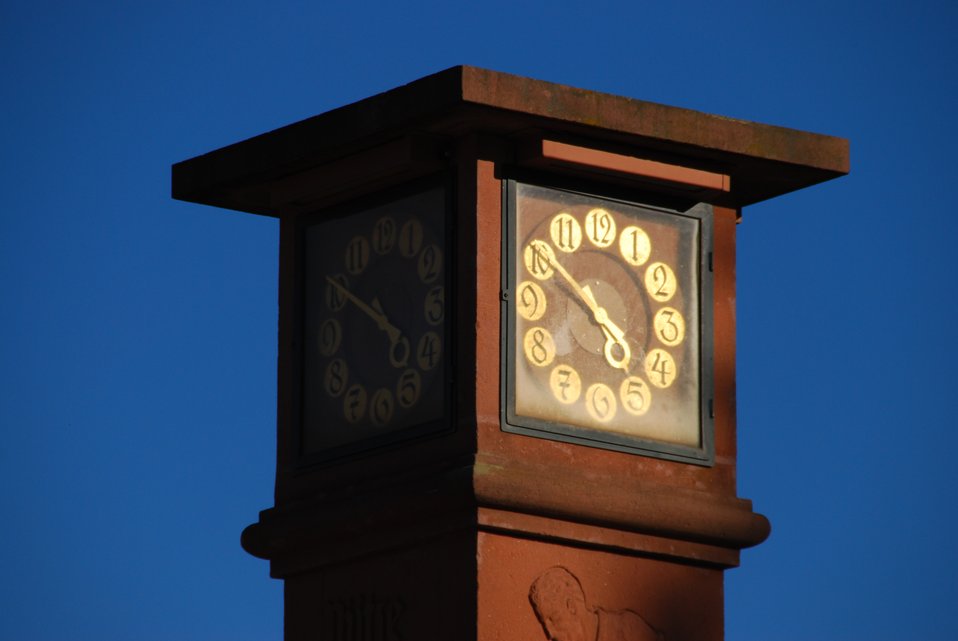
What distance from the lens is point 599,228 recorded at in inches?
743

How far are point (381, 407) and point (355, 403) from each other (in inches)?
9.3

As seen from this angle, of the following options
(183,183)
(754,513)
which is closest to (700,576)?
(754,513)

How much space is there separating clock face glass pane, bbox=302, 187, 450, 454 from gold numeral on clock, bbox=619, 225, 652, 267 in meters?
0.99

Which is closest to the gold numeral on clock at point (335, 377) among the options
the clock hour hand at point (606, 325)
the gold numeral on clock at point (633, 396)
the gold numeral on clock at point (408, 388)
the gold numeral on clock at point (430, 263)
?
the gold numeral on clock at point (408, 388)

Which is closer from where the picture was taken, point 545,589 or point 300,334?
point 545,589

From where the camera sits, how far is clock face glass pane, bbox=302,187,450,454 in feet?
61.2

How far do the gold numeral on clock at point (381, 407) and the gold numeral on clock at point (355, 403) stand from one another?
0.08 metres

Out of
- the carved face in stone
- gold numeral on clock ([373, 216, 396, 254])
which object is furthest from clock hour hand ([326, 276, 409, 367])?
the carved face in stone

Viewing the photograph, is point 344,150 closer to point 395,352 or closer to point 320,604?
point 395,352

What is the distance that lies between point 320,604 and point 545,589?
4.58 ft

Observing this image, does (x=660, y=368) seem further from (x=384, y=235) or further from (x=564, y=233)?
(x=384, y=235)

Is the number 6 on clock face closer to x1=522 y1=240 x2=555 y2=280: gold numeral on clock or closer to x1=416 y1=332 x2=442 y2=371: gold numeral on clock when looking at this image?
x1=522 y1=240 x2=555 y2=280: gold numeral on clock

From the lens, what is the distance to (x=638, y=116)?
60.8 feet

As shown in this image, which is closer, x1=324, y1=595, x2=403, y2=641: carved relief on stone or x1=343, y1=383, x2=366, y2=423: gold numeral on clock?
x1=324, y1=595, x2=403, y2=641: carved relief on stone
